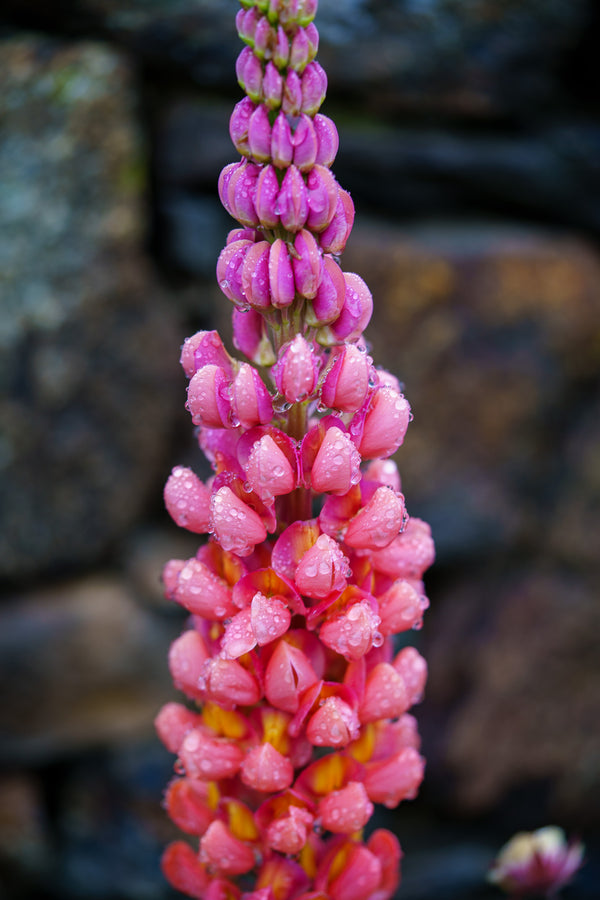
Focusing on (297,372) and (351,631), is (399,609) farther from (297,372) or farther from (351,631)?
(297,372)

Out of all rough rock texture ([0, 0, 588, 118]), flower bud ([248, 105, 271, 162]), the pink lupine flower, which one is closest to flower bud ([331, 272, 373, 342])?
flower bud ([248, 105, 271, 162])

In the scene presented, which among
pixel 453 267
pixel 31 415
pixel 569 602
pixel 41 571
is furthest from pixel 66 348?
pixel 569 602

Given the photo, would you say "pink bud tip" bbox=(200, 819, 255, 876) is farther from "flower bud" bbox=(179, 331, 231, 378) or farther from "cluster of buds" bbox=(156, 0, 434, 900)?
"flower bud" bbox=(179, 331, 231, 378)

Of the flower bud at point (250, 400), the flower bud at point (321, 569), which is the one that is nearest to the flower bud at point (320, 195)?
the flower bud at point (250, 400)

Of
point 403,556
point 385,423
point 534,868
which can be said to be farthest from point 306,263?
point 534,868

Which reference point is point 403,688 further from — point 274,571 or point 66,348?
Answer: point 66,348
